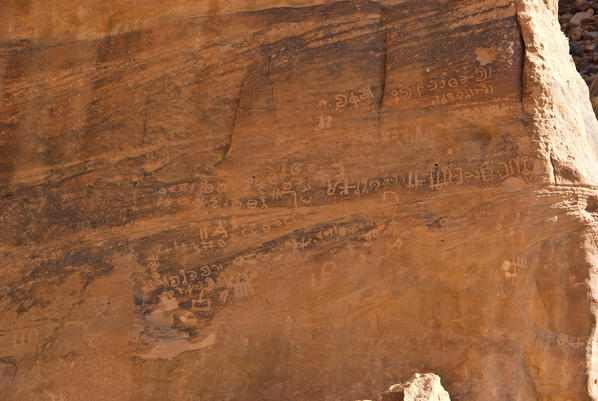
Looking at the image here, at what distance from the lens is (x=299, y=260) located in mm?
4387

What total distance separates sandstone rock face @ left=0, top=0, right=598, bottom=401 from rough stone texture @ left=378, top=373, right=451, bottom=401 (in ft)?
3.04

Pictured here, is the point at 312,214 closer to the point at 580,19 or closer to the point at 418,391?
the point at 418,391

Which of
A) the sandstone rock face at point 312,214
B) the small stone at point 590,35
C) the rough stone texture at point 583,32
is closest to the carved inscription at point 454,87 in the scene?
the sandstone rock face at point 312,214

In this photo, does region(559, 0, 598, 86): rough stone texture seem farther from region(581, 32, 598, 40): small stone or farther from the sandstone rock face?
the sandstone rock face

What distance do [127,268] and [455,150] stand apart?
225 centimetres

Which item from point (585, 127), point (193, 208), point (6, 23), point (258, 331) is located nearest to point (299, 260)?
point (258, 331)

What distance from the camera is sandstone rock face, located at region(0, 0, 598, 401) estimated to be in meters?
4.18

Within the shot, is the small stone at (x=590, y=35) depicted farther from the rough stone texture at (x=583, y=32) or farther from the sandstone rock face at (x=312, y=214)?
the sandstone rock face at (x=312, y=214)

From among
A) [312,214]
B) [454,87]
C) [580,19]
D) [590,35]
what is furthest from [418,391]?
[580,19]

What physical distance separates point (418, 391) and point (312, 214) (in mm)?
1571

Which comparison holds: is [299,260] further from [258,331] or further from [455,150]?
[455,150]

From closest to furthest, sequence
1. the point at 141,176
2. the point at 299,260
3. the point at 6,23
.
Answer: the point at 299,260
the point at 141,176
the point at 6,23

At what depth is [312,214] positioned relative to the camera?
4.43 m

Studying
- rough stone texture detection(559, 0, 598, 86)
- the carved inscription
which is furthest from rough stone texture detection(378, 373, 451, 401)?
rough stone texture detection(559, 0, 598, 86)
